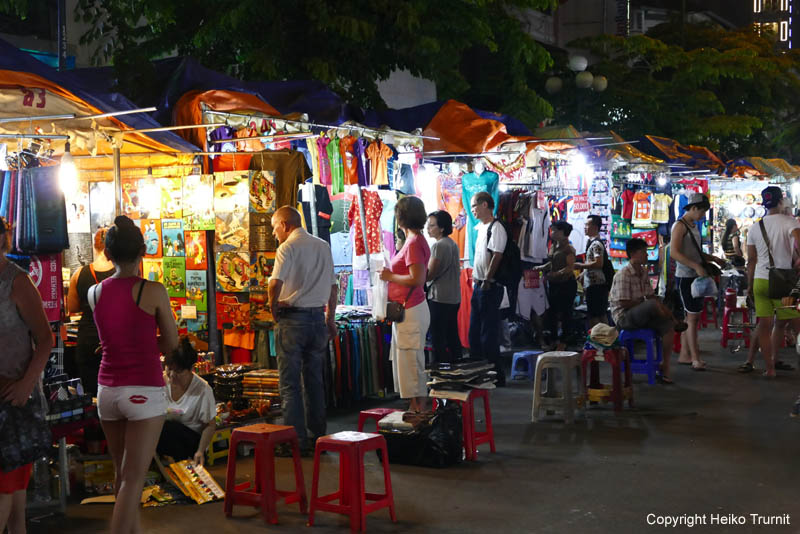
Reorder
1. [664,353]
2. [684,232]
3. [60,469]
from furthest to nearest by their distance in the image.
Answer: [684,232], [664,353], [60,469]

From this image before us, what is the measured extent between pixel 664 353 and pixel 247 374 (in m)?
5.07

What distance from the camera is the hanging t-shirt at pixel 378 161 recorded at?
9.75 m

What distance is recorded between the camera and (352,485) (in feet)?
18.2

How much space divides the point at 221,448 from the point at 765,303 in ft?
21.7

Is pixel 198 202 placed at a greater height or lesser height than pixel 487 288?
greater

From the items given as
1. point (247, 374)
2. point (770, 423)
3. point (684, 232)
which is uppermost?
point (684, 232)

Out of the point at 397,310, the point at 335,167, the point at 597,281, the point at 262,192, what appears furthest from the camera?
the point at 597,281

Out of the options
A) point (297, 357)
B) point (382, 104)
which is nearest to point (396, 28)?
point (382, 104)

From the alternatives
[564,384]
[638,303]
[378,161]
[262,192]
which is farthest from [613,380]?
[262,192]

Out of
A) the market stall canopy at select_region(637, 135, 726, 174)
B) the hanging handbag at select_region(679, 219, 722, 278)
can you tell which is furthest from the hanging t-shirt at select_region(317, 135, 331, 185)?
the market stall canopy at select_region(637, 135, 726, 174)

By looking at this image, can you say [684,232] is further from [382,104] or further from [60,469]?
[60,469]

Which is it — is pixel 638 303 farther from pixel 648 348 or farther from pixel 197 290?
pixel 197 290

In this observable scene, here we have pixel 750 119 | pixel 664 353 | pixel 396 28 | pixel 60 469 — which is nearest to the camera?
pixel 60 469

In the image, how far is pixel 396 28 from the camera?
13.6m
